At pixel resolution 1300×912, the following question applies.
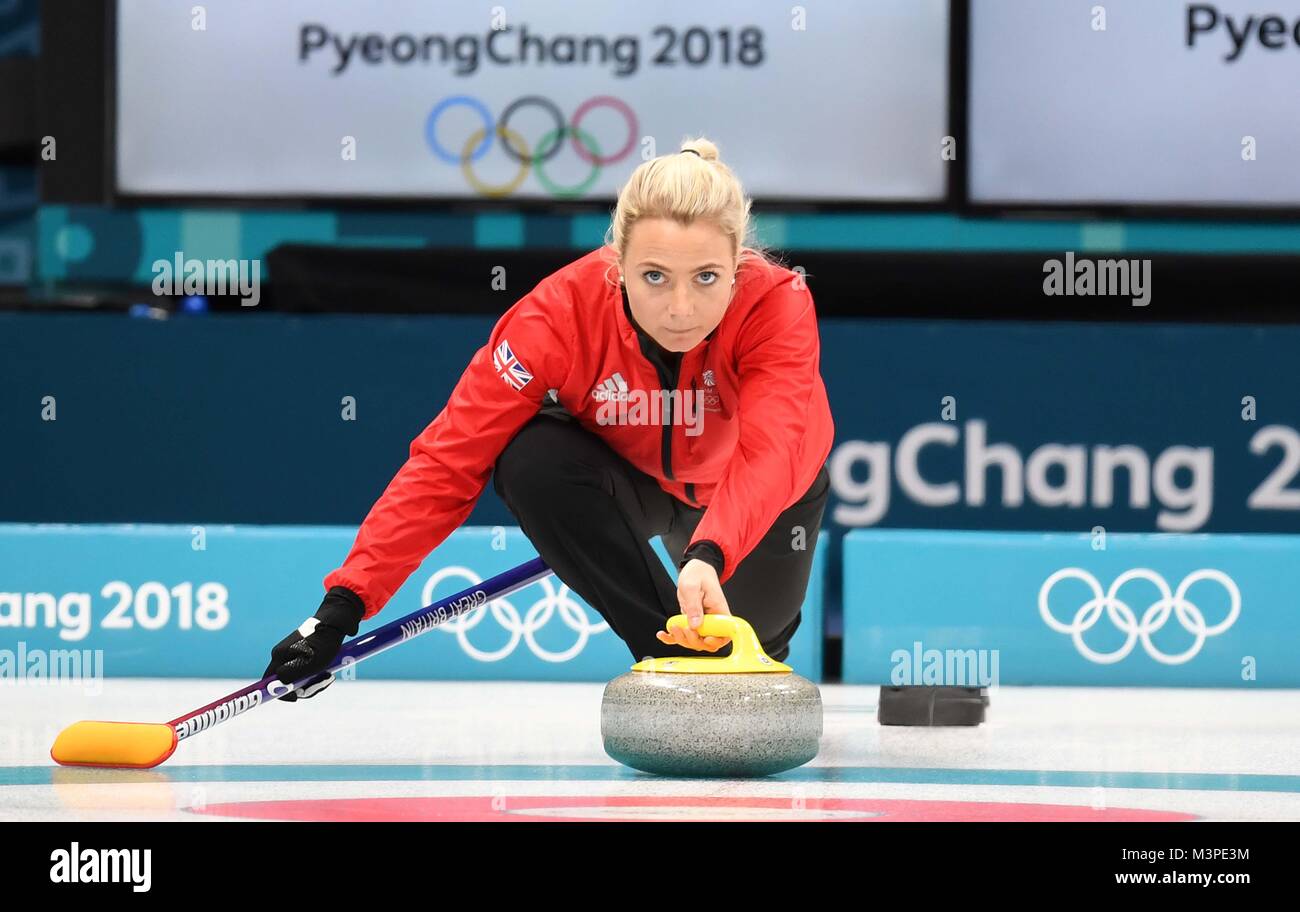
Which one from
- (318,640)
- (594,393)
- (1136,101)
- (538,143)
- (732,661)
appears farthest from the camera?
(538,143)

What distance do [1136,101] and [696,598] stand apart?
14.5 ft

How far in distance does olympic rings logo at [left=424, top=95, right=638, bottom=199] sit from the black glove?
3.79m

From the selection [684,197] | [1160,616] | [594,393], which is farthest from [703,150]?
[1160,616]

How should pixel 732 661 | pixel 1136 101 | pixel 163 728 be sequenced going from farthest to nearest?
pixel 1136 101
pixel 163 728
pixel 732 661

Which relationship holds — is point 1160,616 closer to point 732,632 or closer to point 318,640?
point 732,632

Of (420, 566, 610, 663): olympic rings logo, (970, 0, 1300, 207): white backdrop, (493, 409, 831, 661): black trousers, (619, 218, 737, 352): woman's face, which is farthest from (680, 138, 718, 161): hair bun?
(970, 0, 1300, 207): white backdrop

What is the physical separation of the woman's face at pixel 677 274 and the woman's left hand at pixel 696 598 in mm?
452

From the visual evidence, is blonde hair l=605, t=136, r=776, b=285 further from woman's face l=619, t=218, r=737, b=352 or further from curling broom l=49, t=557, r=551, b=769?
curling broom l=49, t=557, r=551, b=769

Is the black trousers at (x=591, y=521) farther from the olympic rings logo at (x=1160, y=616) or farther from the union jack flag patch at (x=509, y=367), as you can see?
the olympic rings logo at (x=1160, y=616)

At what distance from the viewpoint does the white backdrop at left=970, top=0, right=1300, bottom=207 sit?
6.69 metres

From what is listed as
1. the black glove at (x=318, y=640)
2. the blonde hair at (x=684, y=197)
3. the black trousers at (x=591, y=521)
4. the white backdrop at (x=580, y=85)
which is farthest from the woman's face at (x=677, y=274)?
the white backdrop at (x=580, y=85)

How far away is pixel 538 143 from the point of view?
6.82 metres

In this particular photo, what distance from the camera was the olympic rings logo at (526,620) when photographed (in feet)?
17.0
